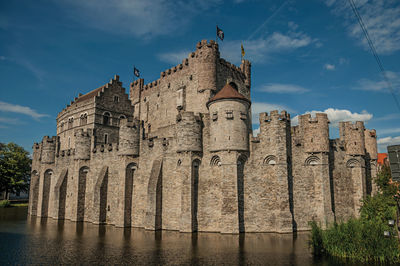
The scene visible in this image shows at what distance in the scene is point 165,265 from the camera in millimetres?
14555

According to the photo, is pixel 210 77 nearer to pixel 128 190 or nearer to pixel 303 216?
pixel 128 190

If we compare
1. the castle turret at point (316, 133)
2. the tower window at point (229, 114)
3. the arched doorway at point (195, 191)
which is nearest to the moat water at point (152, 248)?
the arched doorway at point (195, 191)

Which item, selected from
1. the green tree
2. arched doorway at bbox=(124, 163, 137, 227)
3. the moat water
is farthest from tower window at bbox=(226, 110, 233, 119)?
the green tree

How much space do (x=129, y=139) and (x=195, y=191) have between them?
369 inches

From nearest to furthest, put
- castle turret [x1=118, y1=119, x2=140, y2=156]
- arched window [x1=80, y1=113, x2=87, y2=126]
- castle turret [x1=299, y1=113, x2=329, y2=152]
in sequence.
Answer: castle turret [x1=299, y1=113, x2=329, y2=152]
castle turret [x1=118, y1=119, x2=140, y2=156]
arched window [x1=80, y1=113, x2=87, y2=126]

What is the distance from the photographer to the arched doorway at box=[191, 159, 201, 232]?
81.6 ft

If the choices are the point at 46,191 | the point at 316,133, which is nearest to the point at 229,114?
the point at 316,133

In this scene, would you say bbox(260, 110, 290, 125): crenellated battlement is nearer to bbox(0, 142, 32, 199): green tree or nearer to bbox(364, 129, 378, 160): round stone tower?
bbox(364, 129, 378, 160): round stone tower

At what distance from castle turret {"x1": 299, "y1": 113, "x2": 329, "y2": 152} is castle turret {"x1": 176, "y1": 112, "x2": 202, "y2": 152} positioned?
940 cm

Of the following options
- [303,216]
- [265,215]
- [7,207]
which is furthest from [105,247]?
[7,207]

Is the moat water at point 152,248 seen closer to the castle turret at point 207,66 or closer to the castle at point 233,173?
the castle at point 233,173

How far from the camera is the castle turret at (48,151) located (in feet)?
135

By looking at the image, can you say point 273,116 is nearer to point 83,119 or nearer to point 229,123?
point 229,123

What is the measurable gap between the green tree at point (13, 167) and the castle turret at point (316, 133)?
52.1 metres
